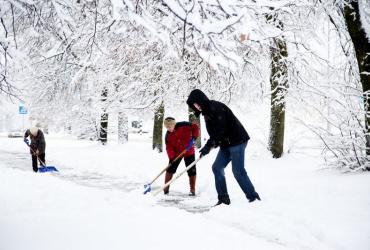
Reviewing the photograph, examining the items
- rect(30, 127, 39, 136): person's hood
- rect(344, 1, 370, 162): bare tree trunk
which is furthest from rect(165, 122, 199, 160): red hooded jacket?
rect(30, 127, 39, 136): person's hood

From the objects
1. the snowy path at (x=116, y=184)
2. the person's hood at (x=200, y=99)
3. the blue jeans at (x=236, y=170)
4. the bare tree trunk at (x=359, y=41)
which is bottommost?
the snowy path at (x=116, y=184)

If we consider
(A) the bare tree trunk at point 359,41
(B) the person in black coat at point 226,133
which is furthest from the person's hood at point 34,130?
(A) the bare tree trunk at point 359,41

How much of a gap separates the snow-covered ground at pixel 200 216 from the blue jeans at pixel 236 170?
24 centimetres

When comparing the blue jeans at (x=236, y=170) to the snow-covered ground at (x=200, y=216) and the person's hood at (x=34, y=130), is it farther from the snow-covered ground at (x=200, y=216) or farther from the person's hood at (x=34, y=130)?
the person's hood at (x=34, y=130)

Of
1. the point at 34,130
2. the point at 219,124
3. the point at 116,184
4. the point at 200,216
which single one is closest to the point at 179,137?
the point at 219,124

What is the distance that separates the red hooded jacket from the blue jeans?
5.37ft

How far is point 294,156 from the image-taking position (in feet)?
33.8

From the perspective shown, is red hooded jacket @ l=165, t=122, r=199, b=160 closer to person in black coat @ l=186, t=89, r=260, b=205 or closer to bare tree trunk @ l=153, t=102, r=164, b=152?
person in black coat @ l=186, t=89, r=260, b=205

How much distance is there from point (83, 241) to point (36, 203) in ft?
8.26

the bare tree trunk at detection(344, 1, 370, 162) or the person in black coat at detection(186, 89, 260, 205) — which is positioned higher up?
the bare tree trunk at detection(344, 1, 370, 162)

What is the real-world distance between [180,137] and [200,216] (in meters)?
2.78

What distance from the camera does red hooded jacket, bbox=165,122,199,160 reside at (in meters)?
7.80

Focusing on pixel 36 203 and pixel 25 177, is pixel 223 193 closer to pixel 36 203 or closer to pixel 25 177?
pixel 36 203

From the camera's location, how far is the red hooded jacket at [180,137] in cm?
780
